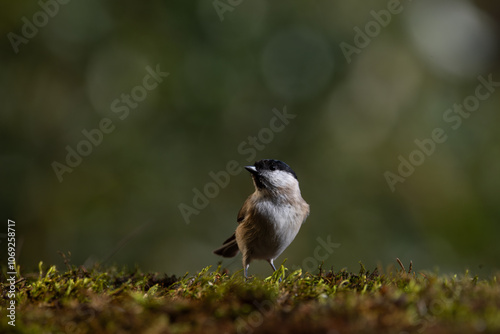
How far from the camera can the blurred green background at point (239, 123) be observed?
4.35m

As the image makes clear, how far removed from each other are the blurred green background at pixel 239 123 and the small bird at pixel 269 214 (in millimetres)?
955

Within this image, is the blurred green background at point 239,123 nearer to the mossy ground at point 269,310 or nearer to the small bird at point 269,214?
the small bird at point 269,214

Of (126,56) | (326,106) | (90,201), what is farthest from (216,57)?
(90,201)

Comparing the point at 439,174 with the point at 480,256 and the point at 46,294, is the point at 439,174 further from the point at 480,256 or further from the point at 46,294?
→ the point at 46,294

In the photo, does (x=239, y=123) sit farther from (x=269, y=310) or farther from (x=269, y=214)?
(x=269, y=310)

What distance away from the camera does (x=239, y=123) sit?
467cm

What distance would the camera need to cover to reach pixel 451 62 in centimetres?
471

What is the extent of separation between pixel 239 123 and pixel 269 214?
135 cm

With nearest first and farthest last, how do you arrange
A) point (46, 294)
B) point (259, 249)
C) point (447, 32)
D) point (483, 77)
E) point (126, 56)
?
1. point (46, 294)
2. point (259, 249)
3. point (126, 56)
4. point (447, 32)
5. point (483, 77)

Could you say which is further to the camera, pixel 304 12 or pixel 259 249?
pixel 304 12

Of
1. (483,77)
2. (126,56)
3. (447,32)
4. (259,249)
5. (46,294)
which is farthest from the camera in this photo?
(483,77)

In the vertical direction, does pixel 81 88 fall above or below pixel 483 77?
below

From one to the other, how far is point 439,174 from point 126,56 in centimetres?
297

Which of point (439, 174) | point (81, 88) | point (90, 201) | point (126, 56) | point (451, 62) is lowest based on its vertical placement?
point (90, 201)
